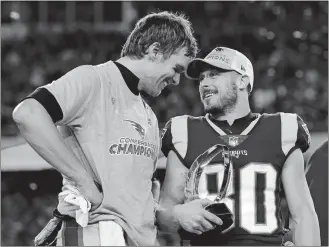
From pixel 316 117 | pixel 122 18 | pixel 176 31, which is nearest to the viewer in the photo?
pixel 176 31

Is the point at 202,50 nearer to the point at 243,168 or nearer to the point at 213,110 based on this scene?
the point at 213,110

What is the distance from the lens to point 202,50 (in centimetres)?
588

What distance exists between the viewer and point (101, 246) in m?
2.18

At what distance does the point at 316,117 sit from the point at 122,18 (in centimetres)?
336

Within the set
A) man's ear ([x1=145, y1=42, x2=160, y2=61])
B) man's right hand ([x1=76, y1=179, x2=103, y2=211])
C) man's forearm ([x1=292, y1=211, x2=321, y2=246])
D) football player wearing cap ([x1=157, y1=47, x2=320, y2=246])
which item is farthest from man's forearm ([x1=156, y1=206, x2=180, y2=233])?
man's ear ([x1=145, y1=42, x2=160, y2=61])

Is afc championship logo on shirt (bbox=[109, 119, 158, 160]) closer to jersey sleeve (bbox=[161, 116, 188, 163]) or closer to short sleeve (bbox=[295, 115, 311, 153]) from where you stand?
jersey sleeve (bbox=[161, 116, 188, 163])

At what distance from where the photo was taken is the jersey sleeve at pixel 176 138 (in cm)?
259

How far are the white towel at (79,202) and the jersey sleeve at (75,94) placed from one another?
0.24m

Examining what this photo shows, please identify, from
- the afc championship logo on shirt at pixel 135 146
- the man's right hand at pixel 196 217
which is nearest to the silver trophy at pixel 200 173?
the man's right hand at pixel 196 217

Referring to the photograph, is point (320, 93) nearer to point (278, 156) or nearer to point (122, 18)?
point (122, 18)

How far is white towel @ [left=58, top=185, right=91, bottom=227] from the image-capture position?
6.87 feet

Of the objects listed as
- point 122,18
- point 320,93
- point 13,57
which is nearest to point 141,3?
point 122,18

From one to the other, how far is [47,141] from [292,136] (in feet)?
3.40

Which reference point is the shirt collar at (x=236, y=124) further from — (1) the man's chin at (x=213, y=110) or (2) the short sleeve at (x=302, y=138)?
(2) the short sleeve at (x=302, y=138)
